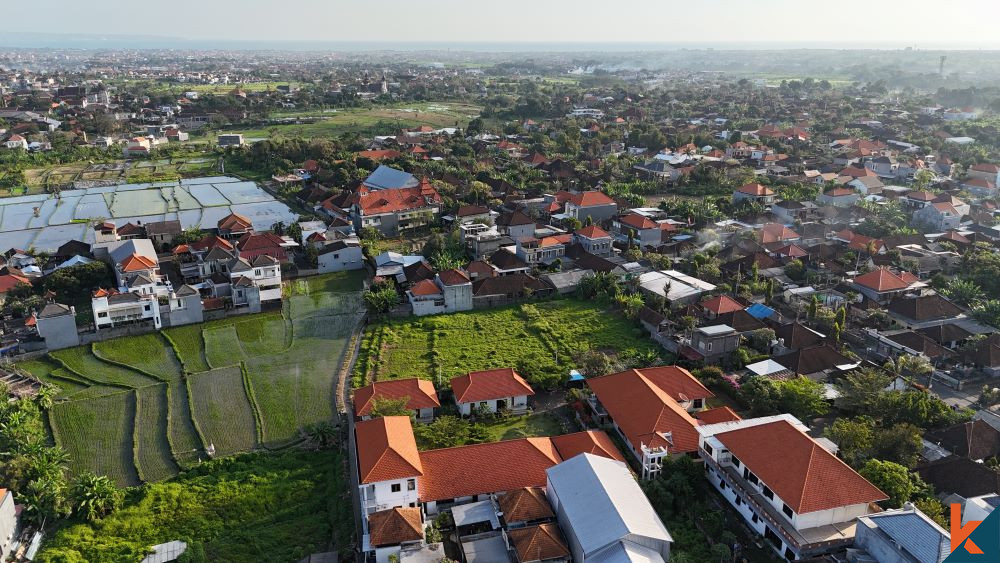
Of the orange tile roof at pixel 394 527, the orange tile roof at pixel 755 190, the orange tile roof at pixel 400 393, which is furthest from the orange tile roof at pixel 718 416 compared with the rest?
the orange tile roof at pixel 755 190

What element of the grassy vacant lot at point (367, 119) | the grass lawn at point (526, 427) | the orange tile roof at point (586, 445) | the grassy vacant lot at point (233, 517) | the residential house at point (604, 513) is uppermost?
the grassy vacant lot at point (367, 119)

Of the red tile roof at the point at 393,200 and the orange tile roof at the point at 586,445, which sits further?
the red tile roof at the point at 393,200

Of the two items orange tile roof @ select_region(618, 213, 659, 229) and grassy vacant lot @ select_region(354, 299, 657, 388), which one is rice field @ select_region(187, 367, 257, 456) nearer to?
grassy vacant lot @ select_region(354, 299, 657, 388)

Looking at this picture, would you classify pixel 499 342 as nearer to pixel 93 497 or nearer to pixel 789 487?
pixel 789 487

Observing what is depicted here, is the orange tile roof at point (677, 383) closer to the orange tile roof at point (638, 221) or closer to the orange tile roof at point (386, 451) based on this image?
the orange tile roof at point (386, 451)

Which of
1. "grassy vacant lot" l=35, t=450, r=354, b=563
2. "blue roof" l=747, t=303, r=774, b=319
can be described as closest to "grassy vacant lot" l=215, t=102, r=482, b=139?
"blue roof" l=747, t=303, r=774, b=319
